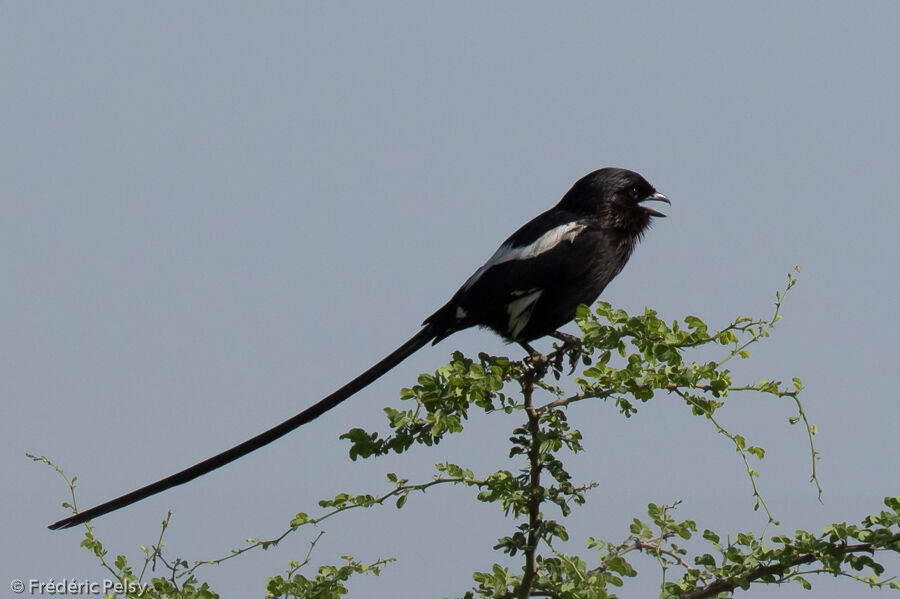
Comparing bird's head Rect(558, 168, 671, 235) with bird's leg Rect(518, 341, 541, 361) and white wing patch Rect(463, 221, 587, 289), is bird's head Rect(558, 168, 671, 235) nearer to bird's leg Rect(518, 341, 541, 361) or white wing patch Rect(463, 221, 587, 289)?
white wing patch Rect(463, 221, 587, 289)

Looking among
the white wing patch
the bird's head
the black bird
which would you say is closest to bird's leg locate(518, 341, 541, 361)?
the black bird

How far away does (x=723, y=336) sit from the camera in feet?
8.86

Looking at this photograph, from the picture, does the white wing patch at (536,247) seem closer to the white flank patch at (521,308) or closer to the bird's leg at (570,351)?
the white flank patch at (521,308)

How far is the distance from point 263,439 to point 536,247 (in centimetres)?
126

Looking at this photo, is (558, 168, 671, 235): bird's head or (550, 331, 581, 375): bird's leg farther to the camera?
(558, 168, 671, 235): bird's head

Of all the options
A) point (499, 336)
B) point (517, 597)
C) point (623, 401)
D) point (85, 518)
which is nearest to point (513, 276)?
point (499, 336)

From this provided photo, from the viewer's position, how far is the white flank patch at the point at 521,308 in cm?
380

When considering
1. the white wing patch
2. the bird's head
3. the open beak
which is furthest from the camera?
the open beak

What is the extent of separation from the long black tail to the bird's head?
0.86 metres

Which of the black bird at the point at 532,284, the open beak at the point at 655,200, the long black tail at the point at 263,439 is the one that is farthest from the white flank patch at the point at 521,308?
the open beak at the point at 655,200

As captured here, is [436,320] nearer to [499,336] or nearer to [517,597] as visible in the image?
[499,336]

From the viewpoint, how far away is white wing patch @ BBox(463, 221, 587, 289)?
3.87 metres

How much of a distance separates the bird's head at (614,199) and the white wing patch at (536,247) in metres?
0.15

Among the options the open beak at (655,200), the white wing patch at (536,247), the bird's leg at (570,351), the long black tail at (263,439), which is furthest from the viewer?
the open beak at (655,200)
